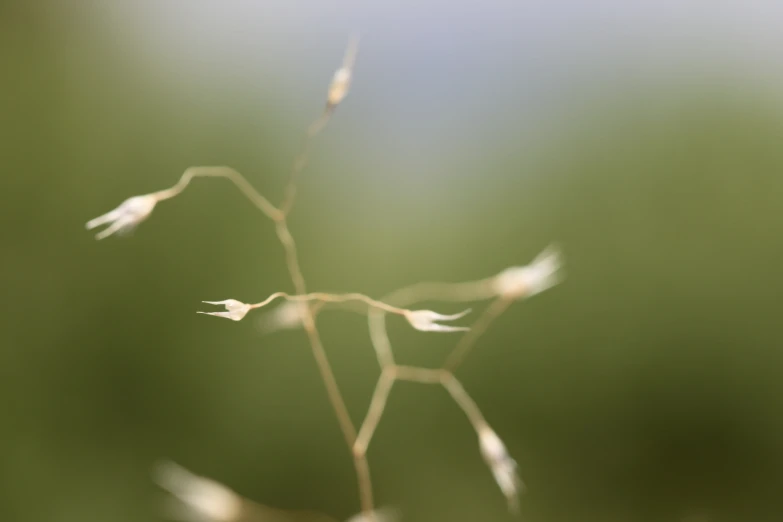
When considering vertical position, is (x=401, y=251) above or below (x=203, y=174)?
above

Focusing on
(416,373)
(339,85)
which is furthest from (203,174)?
(416,373)

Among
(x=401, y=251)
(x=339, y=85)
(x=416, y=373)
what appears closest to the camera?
(x=339, y=85)

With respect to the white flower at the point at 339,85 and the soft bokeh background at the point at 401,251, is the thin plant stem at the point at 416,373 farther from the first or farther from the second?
the white flower at the point at 339,85

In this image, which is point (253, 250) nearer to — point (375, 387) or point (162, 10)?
point (375, 387)

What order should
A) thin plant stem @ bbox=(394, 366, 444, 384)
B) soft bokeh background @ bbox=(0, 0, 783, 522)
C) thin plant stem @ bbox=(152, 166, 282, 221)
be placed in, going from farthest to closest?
1. soft bokeh background @ bbox=(0, 0, 783, 522)
2. thin plant stem @ bbox=(394, 366, 444, 384)
3. thin plant stem @ bbox=(152, 166, 282, 221)

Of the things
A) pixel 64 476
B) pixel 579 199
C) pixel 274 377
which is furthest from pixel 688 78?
pixel 64 476

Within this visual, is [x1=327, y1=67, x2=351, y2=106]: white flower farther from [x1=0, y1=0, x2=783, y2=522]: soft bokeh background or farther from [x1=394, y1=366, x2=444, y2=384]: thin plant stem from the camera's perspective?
[x1=0, y1=0, x2=783, y2=522]: soft bokeh background

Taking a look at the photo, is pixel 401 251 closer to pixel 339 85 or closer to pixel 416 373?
pixel 416 373

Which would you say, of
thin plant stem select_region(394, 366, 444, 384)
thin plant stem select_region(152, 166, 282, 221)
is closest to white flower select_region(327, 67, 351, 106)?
thin plant stem select_region(152, 166, 282, 221)
